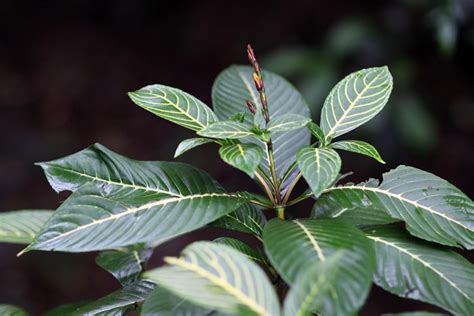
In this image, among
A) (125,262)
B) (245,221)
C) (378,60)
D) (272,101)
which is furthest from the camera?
(378,60)

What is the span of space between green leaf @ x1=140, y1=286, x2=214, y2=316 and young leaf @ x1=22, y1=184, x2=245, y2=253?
88 mm

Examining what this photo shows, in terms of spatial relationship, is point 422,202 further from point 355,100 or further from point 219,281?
point 219,281

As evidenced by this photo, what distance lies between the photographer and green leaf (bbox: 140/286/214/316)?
910 mm

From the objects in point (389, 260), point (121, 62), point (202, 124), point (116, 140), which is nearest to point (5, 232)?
point (202, 124)

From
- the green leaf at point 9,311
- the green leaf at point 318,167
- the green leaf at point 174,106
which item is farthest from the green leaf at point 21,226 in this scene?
the green leaf at point 318,167

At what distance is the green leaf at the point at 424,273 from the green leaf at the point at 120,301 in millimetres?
381

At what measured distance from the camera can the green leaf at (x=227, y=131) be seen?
0.96 m

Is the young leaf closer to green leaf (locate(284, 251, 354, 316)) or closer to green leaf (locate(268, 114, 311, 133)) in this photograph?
green leaf (locate(268, 114, 311, 133))

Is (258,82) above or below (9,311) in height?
above

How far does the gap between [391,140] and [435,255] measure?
206 centimetres

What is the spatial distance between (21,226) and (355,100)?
0.68 meters

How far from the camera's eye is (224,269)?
2.61 ft

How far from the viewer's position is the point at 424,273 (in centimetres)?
94

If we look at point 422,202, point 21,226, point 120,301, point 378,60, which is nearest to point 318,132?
point 422,202
